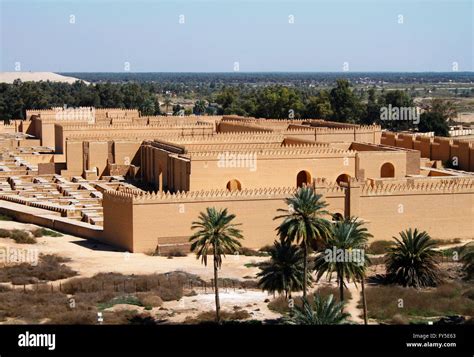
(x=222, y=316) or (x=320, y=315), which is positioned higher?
(x=320, y=315)

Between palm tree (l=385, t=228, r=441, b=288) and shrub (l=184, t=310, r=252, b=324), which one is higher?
palm tree (l=385, t=228, r=441, b=288)

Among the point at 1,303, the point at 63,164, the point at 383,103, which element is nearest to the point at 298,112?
the point at 383,103

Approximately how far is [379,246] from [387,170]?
8172mm

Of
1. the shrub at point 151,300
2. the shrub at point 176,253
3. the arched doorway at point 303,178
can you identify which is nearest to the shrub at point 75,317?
the shrub at point 151,300

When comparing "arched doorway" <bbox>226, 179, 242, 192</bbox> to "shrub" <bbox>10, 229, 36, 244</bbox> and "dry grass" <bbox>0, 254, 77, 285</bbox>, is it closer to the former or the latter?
"shrub" <bbox>10, 229, 36, 244</bbox>

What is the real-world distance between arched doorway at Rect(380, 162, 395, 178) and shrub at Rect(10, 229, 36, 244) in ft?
49.0

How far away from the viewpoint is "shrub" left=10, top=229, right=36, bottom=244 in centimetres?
2956

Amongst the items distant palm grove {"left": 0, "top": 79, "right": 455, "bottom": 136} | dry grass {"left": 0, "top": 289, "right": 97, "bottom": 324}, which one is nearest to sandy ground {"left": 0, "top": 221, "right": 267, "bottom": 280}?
dry grass {"left": 0, "top": 289, "right": 97, "bottom": 324}

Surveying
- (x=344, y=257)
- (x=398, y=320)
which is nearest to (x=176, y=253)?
(x=344, y=257)

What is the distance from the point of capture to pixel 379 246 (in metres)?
29.6

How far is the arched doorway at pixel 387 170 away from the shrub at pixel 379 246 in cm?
752

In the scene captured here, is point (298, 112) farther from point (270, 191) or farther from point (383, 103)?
point (270, 191)

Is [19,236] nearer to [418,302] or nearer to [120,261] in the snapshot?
[120,261]

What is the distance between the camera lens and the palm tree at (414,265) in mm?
25281
